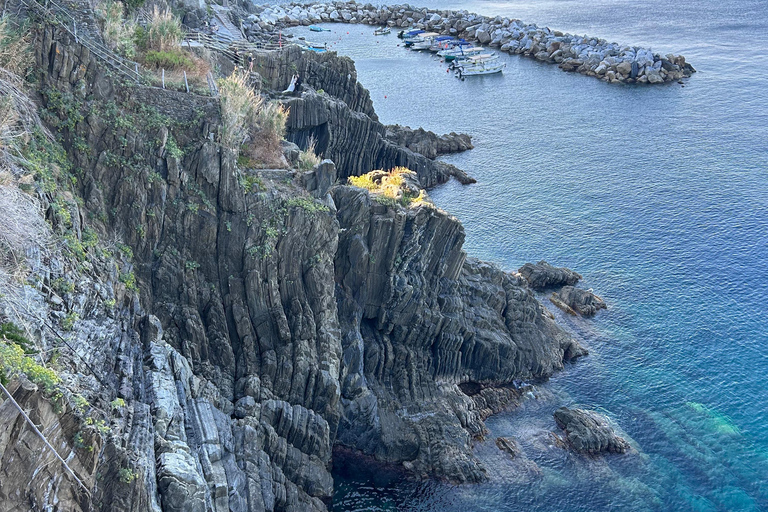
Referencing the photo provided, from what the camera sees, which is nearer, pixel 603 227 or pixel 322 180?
pixel 322 180

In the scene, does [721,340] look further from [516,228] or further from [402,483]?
[402,483]

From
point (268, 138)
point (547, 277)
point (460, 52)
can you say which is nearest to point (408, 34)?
point (460, 52)

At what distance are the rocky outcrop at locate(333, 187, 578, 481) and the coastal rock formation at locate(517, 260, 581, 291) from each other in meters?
9.69

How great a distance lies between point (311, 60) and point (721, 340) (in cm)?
4457

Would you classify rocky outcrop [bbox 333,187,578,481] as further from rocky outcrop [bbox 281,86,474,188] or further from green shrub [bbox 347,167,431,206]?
rocky outcrop [bbox 281,86,474,188]

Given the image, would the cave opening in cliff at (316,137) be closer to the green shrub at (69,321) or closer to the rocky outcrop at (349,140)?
the rocky outcrop at (349,140)

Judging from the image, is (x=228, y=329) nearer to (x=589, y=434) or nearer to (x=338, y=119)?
(x=589, y=434)

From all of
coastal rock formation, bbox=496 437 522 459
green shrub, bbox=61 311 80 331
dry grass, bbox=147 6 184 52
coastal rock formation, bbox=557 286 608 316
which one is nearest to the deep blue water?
coastal rock formation, bbox=496 437 522 459

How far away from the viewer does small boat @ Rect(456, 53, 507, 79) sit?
122438mm

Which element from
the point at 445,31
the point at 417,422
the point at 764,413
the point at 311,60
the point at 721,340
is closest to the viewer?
the point at 417,422

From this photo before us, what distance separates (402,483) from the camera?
4012 cm

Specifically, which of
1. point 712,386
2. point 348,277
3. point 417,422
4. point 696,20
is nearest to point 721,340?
point 712,386

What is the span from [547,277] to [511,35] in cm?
9695

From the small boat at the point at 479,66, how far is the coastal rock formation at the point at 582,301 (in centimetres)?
7142
